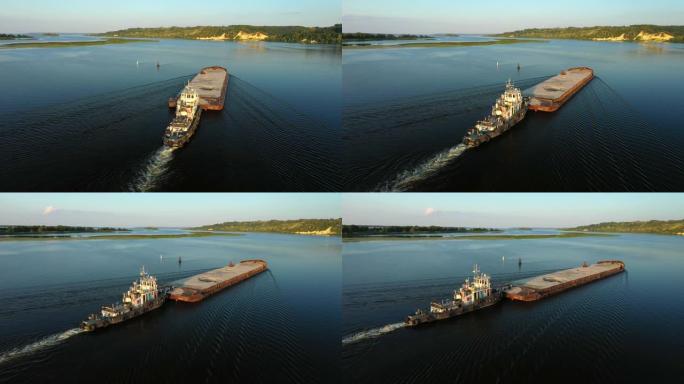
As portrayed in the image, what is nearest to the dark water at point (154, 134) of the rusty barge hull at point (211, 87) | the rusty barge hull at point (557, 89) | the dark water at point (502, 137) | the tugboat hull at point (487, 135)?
the rusty barge hull at point (211, 87)

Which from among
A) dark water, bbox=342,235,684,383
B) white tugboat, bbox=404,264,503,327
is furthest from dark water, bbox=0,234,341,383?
white tugboat, bbox=404,264,503,327

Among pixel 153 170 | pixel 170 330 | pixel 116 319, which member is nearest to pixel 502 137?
pixel 153 170

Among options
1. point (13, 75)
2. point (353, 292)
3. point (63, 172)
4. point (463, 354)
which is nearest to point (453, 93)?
point (353, 292)

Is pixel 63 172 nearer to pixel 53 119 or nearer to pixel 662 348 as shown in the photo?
pixel 53 119

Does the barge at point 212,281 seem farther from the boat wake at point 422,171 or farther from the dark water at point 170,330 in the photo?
the boat wake at point 422,171

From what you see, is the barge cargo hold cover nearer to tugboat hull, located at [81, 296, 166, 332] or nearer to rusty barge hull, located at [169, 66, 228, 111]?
tugboat hull, located at [81, 296, 166, 332]

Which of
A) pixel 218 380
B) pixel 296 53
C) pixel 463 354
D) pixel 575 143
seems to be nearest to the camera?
pixel 218 380
